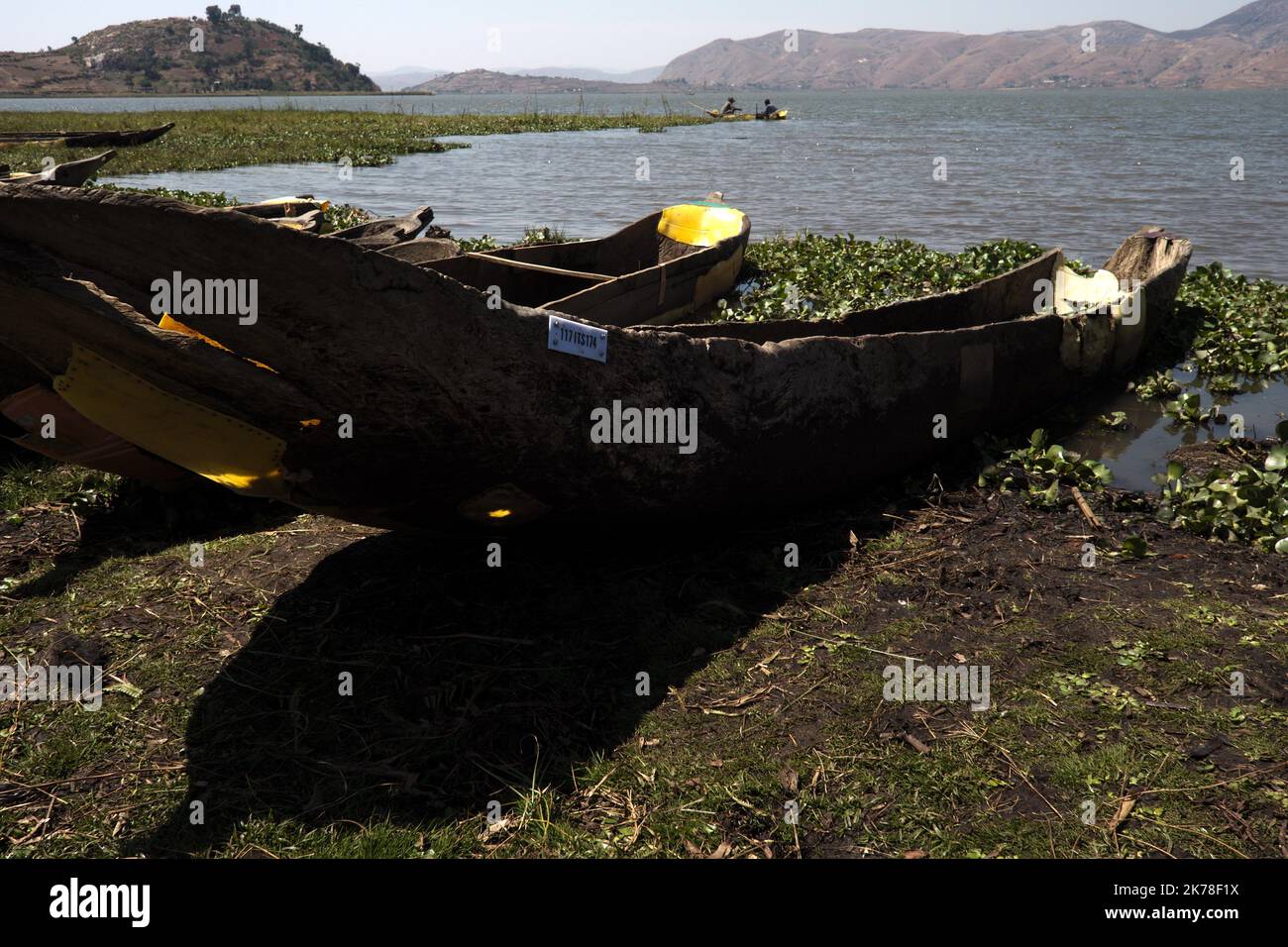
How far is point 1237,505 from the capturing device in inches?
182

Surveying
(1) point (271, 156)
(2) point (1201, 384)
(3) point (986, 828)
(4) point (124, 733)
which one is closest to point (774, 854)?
(3) point (986, 828)

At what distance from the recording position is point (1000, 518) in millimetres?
4797

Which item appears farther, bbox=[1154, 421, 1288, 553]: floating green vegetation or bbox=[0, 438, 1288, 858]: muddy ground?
bbox=[1154, 421, 1288, 553]: floating green vegetation

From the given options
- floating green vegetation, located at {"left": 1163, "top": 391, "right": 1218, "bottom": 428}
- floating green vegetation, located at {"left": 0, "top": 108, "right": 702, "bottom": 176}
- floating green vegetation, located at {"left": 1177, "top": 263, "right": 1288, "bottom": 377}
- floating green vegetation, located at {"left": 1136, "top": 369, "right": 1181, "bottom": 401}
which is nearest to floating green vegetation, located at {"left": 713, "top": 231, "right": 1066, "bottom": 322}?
floating green vegetation, located at {"left": 1177, "top": 263, "right": 1288, "bottom": 377}

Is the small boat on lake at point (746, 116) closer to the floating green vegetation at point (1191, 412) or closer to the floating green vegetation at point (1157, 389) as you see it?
the floating green vegetation at point (1157, 389)

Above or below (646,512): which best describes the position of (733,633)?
below

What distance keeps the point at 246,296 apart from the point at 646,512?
1870 millimetres

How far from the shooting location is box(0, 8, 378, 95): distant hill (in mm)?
133875

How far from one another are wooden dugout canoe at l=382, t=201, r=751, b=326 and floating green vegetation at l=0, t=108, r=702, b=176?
13.1 metres

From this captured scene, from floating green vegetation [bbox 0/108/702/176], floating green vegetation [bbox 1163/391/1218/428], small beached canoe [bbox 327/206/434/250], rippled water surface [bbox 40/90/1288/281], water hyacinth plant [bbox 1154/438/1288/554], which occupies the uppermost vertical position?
floating green vegetation [bbox 0/108/702/176]

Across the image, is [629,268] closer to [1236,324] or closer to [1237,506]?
[1236,324]

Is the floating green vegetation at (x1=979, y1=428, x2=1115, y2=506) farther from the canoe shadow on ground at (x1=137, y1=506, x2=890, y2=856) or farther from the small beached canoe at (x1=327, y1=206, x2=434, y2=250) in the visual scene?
the small beached canoe at (x1=327, y1=206, x2=434, y2=250)

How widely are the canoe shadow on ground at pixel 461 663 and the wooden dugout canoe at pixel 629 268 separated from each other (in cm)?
205

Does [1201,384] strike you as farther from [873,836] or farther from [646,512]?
[873,836]
